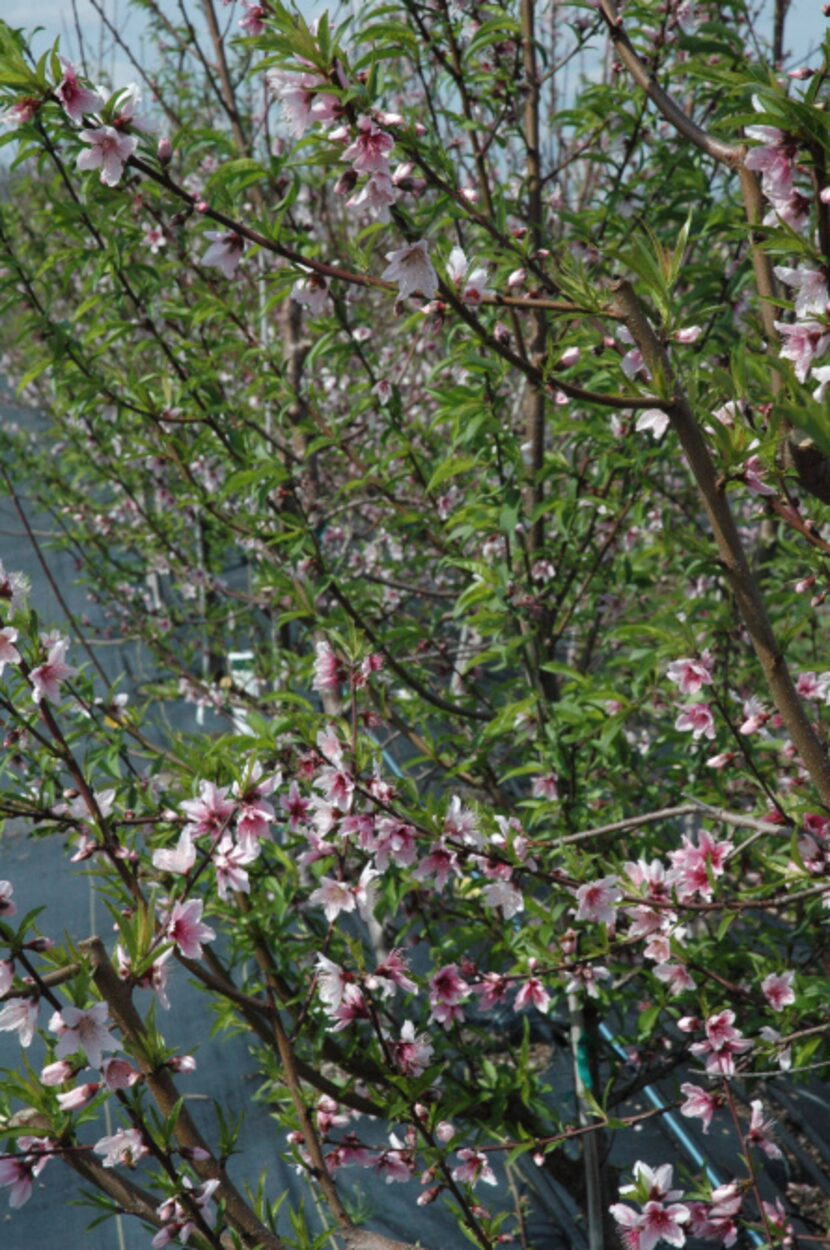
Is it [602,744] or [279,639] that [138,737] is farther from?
[279,639]

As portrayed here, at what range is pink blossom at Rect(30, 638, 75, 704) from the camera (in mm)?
1520

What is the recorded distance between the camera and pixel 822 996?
204cm

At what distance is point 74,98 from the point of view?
1380 millimetres

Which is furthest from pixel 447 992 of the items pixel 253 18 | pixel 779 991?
pixel 253 18

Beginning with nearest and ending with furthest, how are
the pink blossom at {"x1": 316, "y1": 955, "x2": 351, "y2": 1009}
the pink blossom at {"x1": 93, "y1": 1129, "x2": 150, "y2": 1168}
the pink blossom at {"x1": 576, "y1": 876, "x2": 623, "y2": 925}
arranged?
1. the pink blossom at {"x1": 93, "y1": 1129, "x2": 150, "y2": 1168}
2. the pink blossom at {"x1": 316, "y1": 955, "x2": 351, "y2": 1009}
3. the pink blossom at {"x1": 576, "y1": 876, "x2": 623, "y2": 925}

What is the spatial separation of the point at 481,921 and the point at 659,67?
2018mm

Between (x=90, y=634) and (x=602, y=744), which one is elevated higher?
(x=90, y=634)

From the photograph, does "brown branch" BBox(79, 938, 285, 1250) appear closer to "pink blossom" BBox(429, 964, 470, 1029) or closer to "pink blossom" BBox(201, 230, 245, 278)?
"pink blossom" BBox(429, 964, 470, 1029)

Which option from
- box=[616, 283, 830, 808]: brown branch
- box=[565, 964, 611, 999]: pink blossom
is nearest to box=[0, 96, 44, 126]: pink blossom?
box=[616, 283, 830, 808]: brown branch

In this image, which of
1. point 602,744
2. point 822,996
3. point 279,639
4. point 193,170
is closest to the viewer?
point 822,996

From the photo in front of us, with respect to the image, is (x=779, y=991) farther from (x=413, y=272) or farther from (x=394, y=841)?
(x=413, y=272)

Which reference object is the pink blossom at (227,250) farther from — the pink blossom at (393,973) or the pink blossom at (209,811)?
the pink blossom at (393,973)

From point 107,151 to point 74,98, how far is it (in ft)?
0.23

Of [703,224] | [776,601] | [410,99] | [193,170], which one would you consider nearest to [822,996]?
[776,601]
